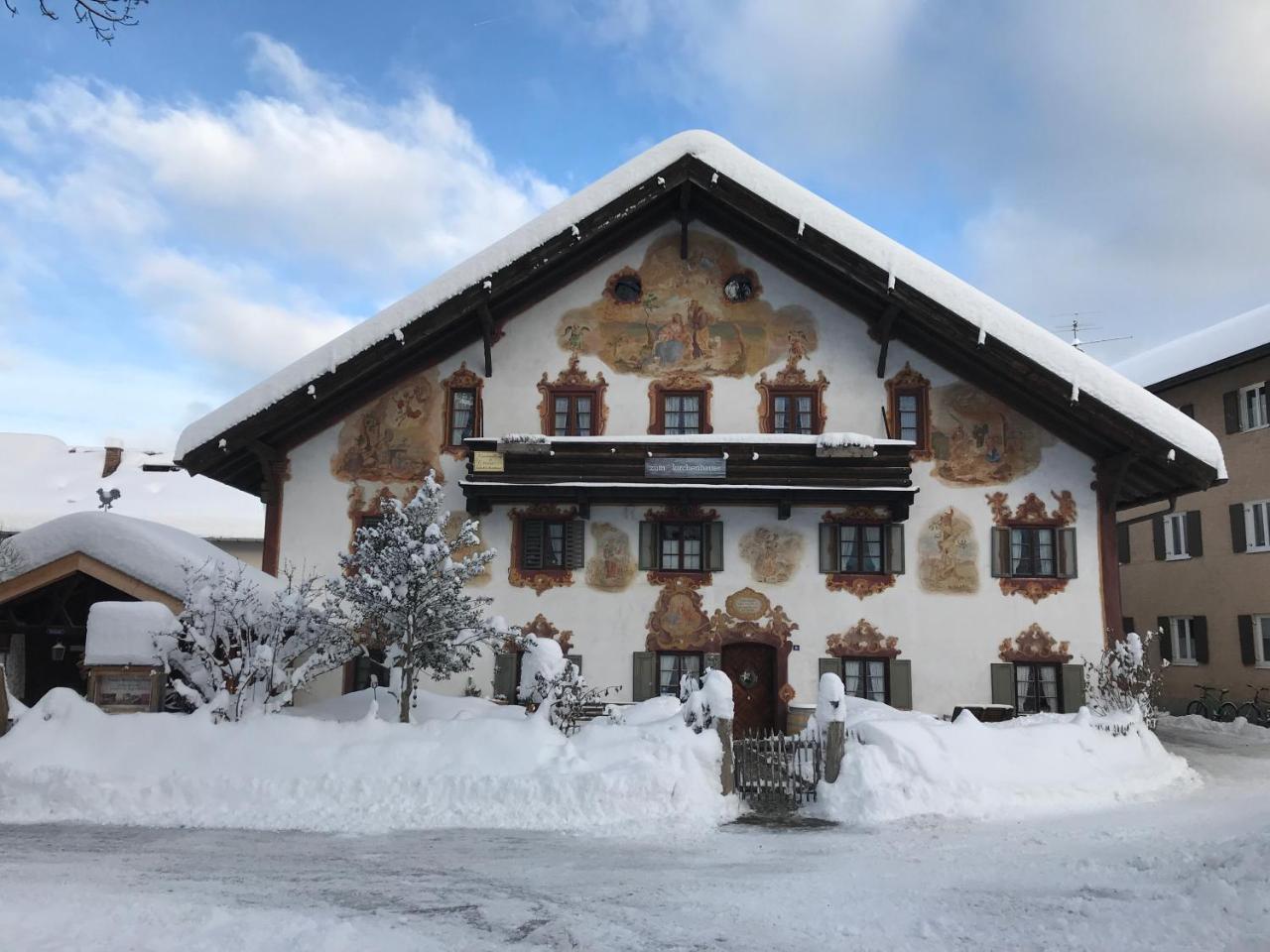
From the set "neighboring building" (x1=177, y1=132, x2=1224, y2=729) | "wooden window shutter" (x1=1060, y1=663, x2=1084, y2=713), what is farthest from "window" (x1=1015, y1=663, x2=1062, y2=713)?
"wooden window shutter" (x1=1060, y1=663, x2=1084, y2=713)

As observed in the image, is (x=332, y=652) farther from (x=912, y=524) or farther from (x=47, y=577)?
(x=912, y=524)

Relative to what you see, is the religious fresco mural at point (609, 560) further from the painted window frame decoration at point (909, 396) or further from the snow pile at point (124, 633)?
the snow pile at point (124, 633)

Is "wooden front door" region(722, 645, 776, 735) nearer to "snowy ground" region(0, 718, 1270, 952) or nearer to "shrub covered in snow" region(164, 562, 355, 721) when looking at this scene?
"snowy ground" region(0, 718, 1270, 952)

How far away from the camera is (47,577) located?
48.0 feet

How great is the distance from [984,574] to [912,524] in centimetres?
164

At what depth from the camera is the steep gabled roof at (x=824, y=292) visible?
57.5 feet

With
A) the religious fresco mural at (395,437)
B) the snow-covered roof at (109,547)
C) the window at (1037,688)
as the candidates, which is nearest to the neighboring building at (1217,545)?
the window at (1037,688)

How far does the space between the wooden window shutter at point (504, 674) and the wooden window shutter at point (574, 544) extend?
210 centimetres

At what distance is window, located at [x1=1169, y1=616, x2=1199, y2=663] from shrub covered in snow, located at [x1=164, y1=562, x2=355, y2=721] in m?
24.1

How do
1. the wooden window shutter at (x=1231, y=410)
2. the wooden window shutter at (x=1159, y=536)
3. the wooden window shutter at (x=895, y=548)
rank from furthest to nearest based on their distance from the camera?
the wooden window shutter at (x=1159, y=536) → the wooden window shutter at (x=1231, y=410) → the wooden window shutter at (x=895, y=548)

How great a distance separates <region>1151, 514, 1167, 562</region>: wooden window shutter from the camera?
2833cm

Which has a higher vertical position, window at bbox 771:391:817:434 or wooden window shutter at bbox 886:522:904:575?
window at bbox 771:391:817:434

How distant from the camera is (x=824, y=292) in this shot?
19.8 metres

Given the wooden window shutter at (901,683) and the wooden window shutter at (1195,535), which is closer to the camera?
the wooden window shutter at (901,683)
